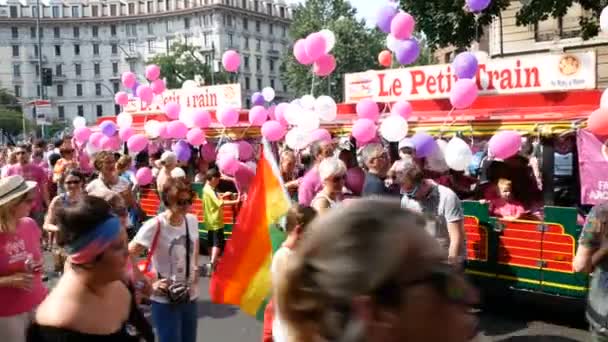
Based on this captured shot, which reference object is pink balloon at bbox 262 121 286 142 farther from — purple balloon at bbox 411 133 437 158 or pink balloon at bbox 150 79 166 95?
pink balloon at bbox 150 79 166 95

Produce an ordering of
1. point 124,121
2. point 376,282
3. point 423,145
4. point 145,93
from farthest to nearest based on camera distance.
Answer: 1. point 145,93
2. point 124,121
3. point 423,145
4. point 376,282

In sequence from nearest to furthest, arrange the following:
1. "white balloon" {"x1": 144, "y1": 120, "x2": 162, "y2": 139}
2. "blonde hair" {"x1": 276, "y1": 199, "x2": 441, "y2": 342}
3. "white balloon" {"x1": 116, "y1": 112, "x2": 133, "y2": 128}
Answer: "blonde hair" {"x1": 276, "y1": 199, "x2": 441, "y2": 342} < "white balloon" {"x1": 144, "y1": 120, "x2": 162, "y2": 139} < "white balloon" {"x1": 116, "y1": 112, "x2": 133, "y2": 128}

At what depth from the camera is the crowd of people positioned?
1130mm

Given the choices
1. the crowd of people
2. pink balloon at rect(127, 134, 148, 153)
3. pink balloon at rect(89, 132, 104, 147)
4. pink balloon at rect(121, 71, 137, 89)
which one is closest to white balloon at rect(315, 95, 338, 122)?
the crowd of people

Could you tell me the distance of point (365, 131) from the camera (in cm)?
820

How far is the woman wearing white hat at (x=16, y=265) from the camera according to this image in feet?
12.3

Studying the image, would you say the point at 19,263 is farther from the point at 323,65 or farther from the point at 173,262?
the point at 323,65

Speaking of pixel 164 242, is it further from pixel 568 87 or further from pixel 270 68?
pixel 270 68

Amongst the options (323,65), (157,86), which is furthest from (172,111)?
(323,65)

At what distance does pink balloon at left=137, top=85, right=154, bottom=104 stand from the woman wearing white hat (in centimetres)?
897

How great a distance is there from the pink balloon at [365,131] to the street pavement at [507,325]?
2.57 meters

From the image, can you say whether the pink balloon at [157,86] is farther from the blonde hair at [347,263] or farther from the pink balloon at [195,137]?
the blonde hair at [347,263]

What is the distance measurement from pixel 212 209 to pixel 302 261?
7419 millimetres

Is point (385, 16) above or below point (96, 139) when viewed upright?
above
